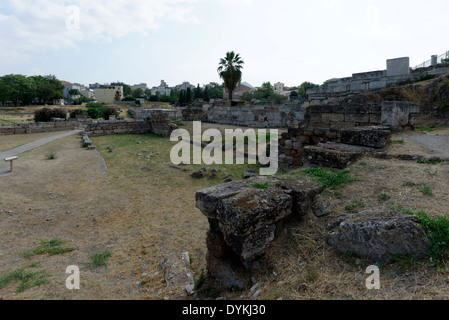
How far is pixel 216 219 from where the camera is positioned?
10.6 feet

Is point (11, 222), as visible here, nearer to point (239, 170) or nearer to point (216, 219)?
point (216, 219)

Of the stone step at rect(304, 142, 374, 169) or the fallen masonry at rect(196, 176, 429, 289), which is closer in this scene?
the fallen masonry at rect(196, 176, 429, 289)

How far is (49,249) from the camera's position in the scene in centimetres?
447

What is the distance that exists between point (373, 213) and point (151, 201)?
5.38m

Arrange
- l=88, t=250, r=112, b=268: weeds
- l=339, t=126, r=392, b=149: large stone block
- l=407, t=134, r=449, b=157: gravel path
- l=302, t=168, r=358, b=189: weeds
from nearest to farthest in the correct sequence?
l=302, t=168, r=358, b=189: weeds
l=88, t=250, r=112, b=268: weeds
l=407, t=134, r=449, b=157: gravel path
l=339, t=126, r=392, b=149: large stone block

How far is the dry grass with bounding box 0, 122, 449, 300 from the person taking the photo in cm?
235

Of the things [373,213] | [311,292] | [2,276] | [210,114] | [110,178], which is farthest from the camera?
[210,114]

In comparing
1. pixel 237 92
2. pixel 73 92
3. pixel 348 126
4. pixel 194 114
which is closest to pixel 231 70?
pixel 194 114

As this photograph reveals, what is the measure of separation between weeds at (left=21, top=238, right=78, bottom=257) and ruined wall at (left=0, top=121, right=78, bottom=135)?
19.3 m

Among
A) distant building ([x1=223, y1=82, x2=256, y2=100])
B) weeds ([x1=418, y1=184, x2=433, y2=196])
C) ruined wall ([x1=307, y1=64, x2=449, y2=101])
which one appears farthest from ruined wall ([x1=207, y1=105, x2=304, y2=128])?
distant building ([x1=223, y1=82, x2=256, y2=100])

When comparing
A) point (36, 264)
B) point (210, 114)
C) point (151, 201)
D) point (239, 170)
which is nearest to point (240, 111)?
point (210, 114)

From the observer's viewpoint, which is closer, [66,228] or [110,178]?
[66,228]

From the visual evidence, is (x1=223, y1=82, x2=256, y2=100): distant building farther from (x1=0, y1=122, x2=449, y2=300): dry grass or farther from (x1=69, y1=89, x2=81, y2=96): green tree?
(x1=69, y1=89, x2=81, y2=96): green tree

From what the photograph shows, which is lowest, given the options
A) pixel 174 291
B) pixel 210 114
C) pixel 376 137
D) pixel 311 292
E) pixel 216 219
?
pixel 174 291
